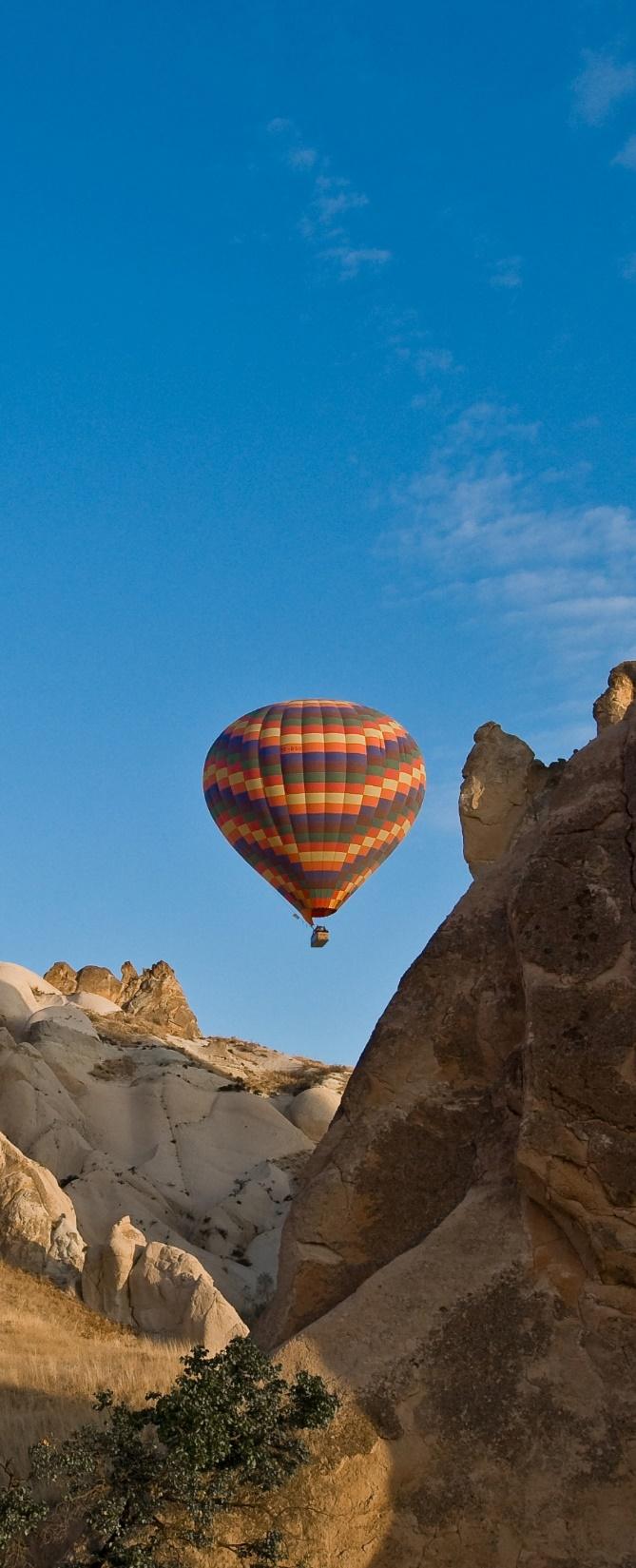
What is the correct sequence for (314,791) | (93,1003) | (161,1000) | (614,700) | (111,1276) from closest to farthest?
(111,1276), (614,700), (314,791), (93,1003), (161,1000)

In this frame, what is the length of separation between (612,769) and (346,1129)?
338 centimetres

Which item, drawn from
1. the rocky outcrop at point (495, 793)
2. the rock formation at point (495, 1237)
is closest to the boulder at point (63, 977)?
the rocky outcrop at point (495, 793)

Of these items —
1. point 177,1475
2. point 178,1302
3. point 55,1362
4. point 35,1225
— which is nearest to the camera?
point 177,1475

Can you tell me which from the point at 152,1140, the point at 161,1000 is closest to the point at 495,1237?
the point at 152,1140

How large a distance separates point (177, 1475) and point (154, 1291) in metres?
12.4

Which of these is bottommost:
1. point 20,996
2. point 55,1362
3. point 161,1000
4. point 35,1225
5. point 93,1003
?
point 55,1362

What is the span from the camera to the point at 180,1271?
2098cm

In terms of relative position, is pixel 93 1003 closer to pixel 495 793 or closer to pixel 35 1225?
pixel 495 793

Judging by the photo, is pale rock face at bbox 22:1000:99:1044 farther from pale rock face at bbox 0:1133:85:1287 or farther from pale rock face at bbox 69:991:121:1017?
pale rock face at bbox 0:1133:85:1287

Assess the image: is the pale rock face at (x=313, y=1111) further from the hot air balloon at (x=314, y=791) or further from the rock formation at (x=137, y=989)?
the rock formation at (x=137, y=989)

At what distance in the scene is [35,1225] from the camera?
22.5m

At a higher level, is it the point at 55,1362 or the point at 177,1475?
the point at 55,1362

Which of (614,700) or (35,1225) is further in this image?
(614,700)

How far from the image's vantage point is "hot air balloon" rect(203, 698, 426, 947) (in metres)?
40.5
